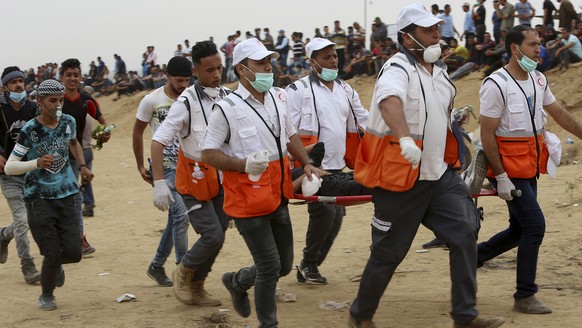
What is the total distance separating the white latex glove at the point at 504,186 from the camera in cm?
647

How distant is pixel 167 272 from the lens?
9.05 m

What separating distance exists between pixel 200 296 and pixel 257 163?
201cm

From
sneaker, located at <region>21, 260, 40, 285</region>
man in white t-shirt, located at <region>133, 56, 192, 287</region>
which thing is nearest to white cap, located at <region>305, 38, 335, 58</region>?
man in white t-shirt, located at <region>133, 56, 192, 287</region>

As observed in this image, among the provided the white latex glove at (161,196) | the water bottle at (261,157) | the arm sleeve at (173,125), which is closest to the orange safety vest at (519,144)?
the water bottle at (261,157)

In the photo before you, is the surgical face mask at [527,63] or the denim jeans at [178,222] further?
the denim jeans at [178,222]

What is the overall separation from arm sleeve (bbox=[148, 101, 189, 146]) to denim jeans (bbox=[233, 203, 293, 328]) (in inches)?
44.8

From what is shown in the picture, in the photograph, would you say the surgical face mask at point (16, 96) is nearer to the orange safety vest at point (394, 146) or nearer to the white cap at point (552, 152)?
the orange safety vest at point (394, 146)

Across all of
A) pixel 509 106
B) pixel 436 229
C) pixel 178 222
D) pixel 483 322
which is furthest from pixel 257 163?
pixel 178 222

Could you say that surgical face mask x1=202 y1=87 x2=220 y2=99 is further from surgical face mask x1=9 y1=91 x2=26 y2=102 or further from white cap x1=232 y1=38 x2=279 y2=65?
surgical face mask x1=9 y1=91 x2=26 y2=102

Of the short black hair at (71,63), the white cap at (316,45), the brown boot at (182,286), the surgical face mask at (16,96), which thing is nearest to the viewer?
the brown boot at (182,286)

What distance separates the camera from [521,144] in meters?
6.60

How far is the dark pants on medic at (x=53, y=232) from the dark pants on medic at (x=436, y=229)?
9.63ft

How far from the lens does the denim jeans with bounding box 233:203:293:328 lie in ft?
19.6

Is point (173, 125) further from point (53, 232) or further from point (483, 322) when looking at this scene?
point (483, 322)
